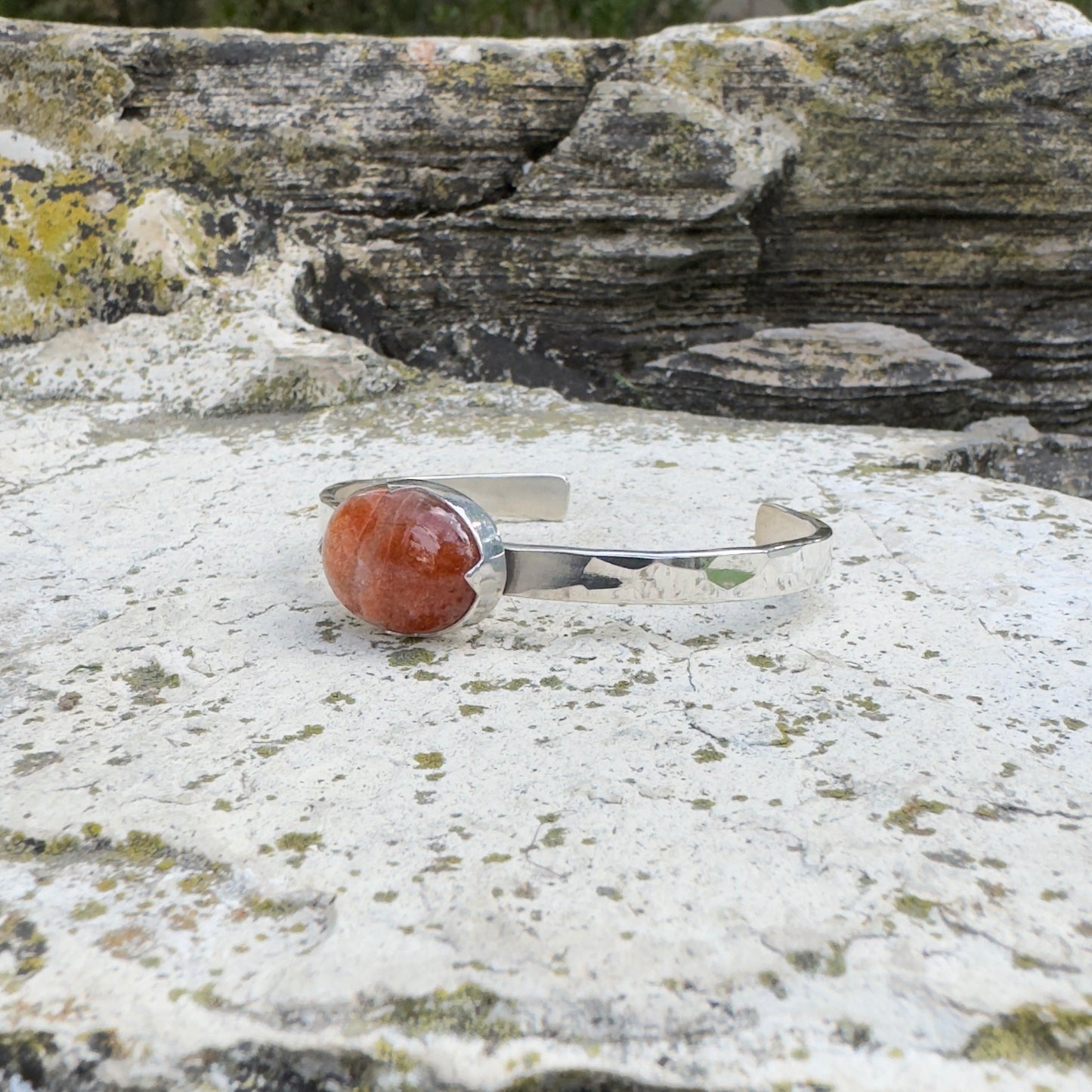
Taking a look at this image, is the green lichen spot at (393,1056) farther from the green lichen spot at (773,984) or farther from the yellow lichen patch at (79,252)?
the yellow lichen patch at (79,252)

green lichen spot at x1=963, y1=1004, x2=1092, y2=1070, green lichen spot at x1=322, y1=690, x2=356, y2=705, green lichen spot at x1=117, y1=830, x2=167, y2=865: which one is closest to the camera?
green lichen spot at x1=963, y1=1004, x2=1092, y2=1070

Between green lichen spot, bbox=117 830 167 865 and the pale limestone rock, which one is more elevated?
the pale limestone rock

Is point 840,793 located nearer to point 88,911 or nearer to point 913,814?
point 913,814

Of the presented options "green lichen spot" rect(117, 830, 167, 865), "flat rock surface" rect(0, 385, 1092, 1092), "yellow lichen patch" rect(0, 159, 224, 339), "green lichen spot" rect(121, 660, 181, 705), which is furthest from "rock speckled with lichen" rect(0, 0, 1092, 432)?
"green lichen spot" rect(117, 830, 167, 865)

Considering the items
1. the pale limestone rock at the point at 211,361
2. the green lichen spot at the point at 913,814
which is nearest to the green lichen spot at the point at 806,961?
the green lichen spot at the point at 913,814

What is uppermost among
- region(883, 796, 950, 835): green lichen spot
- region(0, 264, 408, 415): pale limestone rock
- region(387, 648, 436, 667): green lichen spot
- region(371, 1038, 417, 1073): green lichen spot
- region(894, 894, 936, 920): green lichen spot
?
region(0, 264, 408, 415): pale limestone rock

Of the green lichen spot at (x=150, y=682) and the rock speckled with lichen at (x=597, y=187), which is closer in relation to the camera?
the green lichen spot at (x=150, y=682)

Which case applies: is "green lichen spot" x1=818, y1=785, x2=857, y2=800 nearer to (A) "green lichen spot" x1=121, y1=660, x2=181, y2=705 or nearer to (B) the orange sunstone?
(B) the orange sunstone
